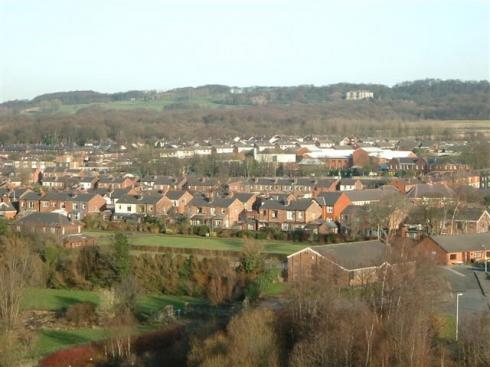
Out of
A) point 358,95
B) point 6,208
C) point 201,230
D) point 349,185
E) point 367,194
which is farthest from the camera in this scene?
point 358,95

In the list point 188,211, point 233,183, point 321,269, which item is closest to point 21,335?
point 321,269

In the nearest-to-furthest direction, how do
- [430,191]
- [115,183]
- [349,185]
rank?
[430,191]
[349,185]
[115,183]

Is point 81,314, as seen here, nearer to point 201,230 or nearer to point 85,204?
point 201,230

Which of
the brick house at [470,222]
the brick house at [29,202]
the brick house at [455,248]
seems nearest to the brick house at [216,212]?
the brick house at [29,202]

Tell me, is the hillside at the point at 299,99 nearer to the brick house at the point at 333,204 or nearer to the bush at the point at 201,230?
the brick house at the point at 333,204

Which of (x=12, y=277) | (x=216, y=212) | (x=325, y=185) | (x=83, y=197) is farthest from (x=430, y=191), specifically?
(x=12, y=277)

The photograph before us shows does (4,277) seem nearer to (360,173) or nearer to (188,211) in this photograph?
(188,211)
